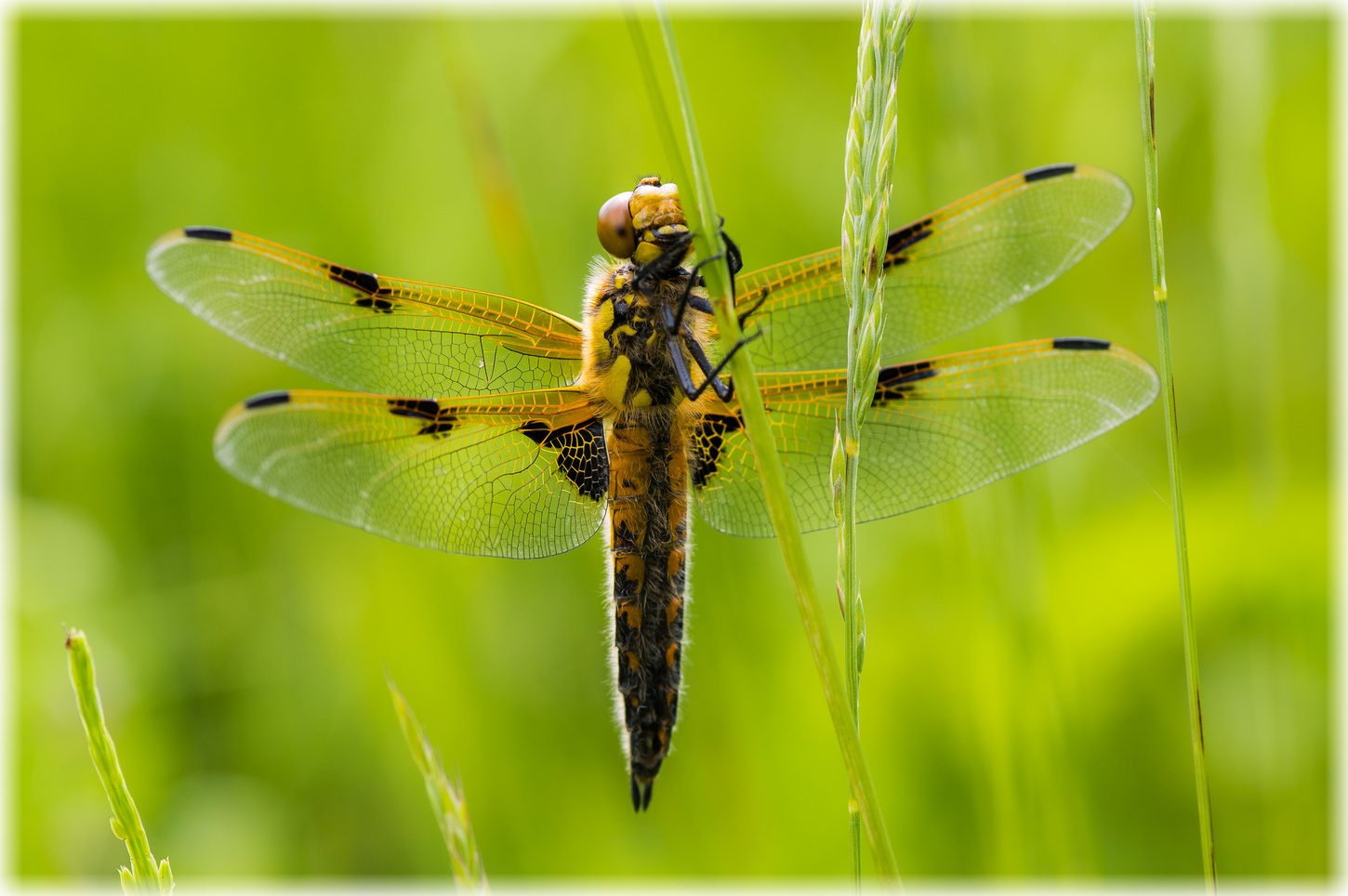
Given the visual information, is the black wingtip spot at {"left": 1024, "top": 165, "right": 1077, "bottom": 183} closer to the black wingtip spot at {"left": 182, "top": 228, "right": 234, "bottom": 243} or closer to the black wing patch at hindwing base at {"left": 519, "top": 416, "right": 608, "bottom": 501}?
the black wing patch at hindwing base at {"left": 519, "top": 416, "right": 608, "bottom": 501}

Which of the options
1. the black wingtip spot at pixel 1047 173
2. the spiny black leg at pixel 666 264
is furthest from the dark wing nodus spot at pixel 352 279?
the black wingtip spot at pixel 1047 173

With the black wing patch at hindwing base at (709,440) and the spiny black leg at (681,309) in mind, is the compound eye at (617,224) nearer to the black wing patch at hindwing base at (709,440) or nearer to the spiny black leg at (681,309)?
the spiny black leg at (681,309)

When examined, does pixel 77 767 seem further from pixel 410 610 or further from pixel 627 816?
pixel 627 816

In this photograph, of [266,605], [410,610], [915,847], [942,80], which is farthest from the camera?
[266,605]

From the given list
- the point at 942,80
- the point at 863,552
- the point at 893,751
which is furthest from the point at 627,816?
the point at 942,80

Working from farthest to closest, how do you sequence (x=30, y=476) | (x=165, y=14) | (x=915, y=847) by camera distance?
(x=165, y=14)
(x=30, y=476)
(x=915, y=847)

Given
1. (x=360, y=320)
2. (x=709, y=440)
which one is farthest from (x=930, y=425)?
(x=360, y=320)

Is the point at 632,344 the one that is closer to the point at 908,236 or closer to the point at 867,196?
the point at 908,236
